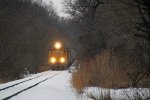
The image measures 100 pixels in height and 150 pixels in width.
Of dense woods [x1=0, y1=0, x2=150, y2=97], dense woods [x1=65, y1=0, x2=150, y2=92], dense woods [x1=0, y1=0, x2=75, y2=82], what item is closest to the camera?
dense woods [x1=65, y1=0, x2=150, y2=92]

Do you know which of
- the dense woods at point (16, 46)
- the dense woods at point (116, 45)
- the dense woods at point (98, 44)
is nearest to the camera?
the dense woods at point (116, 45)

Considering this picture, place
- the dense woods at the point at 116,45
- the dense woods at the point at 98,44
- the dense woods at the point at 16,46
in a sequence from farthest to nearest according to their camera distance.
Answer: the dense woods at the point at 16,46
the dense woods at the point at 98,44
the dense woods at the point at 116,45

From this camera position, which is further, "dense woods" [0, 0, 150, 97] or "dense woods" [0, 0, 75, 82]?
"dense woods" [0, 0, 75, 82]

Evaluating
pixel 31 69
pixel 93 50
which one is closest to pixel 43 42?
pixel 31 69

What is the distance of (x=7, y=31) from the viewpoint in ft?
120

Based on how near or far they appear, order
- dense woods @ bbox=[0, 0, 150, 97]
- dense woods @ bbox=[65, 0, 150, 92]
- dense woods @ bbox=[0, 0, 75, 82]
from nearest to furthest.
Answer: dense woods @ bbox=[65, 0, 150, 92] < dense woods @ bbox=[0, 0, 150, 97] < dense woods @ bbox=[0, 0, 75, 82]

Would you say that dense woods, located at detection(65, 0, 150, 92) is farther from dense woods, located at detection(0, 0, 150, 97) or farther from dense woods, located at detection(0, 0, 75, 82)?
dense woods, located at detection(0, 0, 75, 82)

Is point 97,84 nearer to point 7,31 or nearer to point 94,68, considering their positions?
point 94,68

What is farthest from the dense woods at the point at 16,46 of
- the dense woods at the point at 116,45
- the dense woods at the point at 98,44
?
the dense woods at the point at 116,45

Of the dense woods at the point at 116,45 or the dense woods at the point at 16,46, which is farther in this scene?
the dense woods at the point at 16,46

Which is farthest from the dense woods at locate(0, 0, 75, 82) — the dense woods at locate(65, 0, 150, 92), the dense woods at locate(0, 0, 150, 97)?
the dense woods at locate(65, 0, 150, 92)

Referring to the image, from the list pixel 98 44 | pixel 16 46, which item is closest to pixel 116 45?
pixel 98 44

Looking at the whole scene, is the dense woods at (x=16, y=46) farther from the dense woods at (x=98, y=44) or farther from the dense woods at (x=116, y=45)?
the dense woods at (x=116, y=45)

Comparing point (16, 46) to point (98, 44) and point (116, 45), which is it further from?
point (116, 45)
